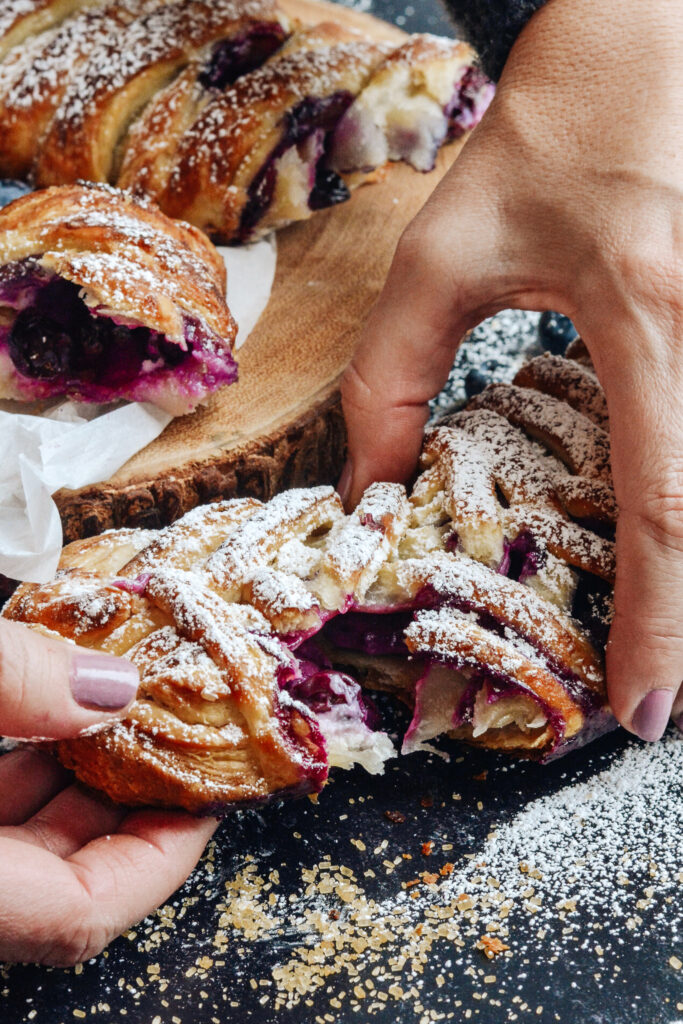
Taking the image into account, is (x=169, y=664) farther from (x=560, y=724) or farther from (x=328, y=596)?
(x=560, y=724)

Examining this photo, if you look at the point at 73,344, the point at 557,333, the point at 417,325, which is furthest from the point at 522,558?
the point at 557,333

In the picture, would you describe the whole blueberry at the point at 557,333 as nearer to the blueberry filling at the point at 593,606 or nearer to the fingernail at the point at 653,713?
the blueberry filling at the point at 593,606

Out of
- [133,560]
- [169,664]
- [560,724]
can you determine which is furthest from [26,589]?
[560,724]

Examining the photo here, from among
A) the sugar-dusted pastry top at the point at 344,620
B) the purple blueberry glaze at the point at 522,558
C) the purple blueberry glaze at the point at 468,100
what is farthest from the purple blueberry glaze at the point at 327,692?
the purple blueberry glaze at the point at 468,100

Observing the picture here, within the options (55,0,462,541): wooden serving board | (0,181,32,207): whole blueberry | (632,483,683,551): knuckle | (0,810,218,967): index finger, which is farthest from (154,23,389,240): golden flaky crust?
(0,810,218,967): index finger

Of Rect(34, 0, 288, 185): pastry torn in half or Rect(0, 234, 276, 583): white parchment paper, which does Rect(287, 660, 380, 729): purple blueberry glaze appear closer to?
Rect(0, 234, 276, 583): white parchment paper
